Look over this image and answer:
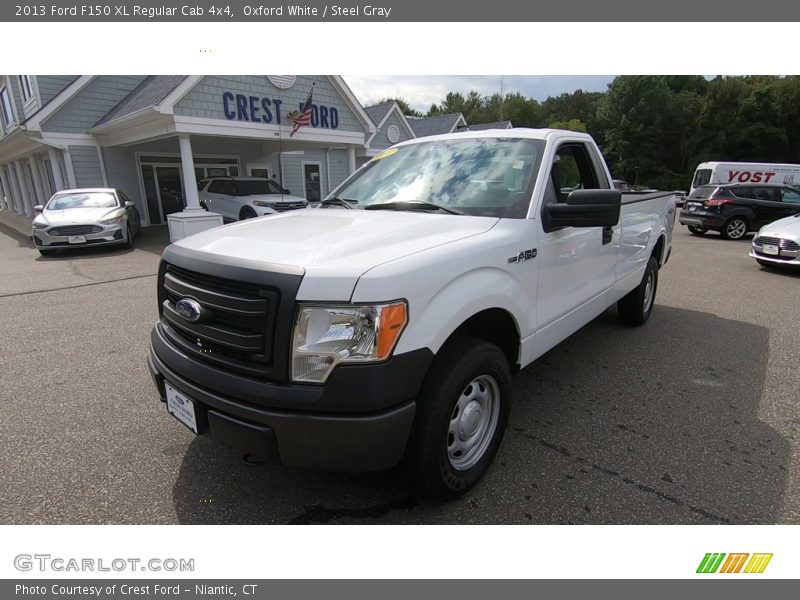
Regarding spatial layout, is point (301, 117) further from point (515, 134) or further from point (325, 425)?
point (325, 425)

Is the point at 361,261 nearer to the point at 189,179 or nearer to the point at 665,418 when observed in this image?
the point at 665,418

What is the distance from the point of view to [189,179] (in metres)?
12.3

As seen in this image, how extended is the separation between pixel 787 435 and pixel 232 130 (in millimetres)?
13784

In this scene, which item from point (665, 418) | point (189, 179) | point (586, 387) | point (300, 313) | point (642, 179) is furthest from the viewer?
point (642, 179)

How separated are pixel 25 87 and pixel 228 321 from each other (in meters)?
20.3

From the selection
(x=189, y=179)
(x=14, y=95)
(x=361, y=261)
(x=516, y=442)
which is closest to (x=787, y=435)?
(x=516, y=442)

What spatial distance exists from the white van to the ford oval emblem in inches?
1040

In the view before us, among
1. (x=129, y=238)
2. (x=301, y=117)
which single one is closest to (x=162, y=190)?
(x=129, y=238)

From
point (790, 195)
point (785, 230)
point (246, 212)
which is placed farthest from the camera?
point (790, 195)

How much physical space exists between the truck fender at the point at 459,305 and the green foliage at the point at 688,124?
39791mm

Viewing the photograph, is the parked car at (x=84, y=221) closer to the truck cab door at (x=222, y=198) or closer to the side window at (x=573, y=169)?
the truck cab door at (x=222, y=198)

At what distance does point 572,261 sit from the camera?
3277mm

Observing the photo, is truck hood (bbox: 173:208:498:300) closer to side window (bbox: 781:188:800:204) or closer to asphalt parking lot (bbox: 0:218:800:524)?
asphalt parking lot (bbox: 0:218:800:524)

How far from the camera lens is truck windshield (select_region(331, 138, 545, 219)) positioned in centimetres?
290
